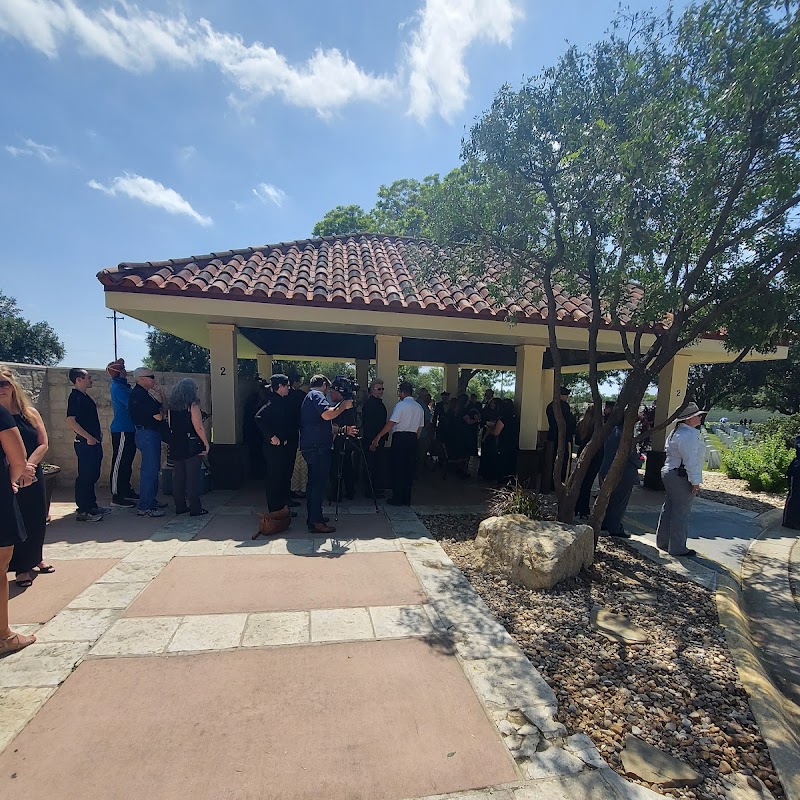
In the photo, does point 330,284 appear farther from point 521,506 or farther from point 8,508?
point 8,508

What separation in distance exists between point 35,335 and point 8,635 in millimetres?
32633

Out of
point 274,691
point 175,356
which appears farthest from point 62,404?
point 175,356

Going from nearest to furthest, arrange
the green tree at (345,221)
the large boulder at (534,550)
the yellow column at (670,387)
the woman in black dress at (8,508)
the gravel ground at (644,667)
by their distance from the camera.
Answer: the gravel ground at (644,667)
the woman in black dress at (8,508)
the large boulder at (534,550)
the yellow column at (670,387)
the green tree at (345,221)

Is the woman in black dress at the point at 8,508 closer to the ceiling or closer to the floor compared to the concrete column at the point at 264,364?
closer to the floor

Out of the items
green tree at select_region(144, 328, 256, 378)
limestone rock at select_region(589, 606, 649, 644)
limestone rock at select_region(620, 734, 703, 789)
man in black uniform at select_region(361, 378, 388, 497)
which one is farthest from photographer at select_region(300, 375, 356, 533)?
green tree at select_region(144, 328, 256, 378)

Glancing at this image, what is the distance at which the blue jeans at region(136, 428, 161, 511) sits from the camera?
18.1ft

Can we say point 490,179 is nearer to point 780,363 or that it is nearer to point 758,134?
point 758,134

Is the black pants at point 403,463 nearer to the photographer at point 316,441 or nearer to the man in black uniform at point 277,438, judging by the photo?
the photographer at point 316,441

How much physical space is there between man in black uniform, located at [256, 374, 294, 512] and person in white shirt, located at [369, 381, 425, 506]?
4.84 ft

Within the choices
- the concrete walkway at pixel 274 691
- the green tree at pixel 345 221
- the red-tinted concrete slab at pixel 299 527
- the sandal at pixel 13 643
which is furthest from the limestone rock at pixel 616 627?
the green tree at pixel 345 221

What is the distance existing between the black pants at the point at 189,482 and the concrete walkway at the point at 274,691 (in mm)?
1353

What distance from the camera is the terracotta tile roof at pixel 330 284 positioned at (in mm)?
5664

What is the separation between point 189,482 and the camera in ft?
18.2

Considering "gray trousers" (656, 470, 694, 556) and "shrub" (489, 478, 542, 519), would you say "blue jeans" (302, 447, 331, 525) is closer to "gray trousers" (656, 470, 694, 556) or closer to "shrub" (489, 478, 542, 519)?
"shrub" (489, 478, 542, 519)
